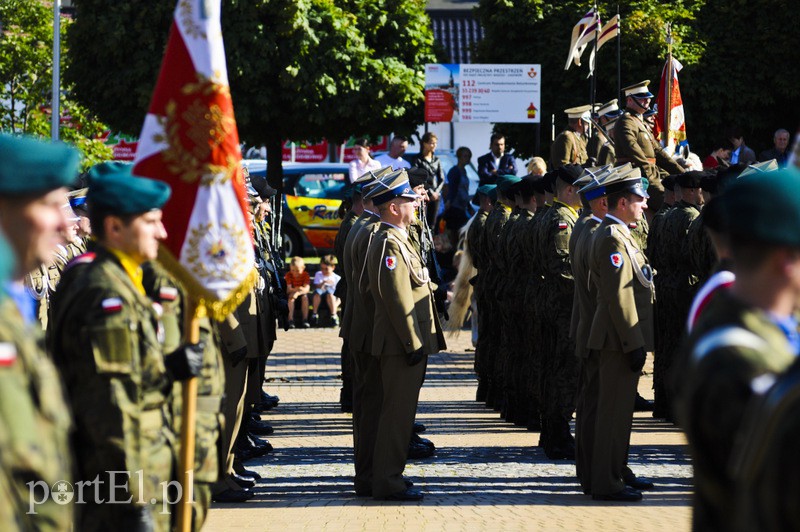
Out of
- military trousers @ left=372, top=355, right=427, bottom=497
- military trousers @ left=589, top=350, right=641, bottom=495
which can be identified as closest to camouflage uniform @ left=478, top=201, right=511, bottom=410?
military trousers @ left=372, top=355, right=427, bottom=497

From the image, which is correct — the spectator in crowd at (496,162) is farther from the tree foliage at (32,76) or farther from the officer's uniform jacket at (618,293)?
the officer's uniform jacket at (618,293)

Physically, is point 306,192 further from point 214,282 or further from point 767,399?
point 767,399

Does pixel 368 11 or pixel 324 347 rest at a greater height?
pixel 368 11

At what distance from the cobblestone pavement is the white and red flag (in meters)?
2.94

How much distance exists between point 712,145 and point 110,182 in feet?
71.2

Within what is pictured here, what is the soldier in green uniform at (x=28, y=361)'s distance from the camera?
10.4 ft

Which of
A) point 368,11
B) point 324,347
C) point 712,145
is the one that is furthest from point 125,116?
point 712,145

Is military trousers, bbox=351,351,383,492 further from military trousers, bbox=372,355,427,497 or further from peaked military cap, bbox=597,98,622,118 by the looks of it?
peaked military cap, bbox=597,98,622,118

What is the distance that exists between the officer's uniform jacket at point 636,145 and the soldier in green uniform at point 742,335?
1158 centimetres

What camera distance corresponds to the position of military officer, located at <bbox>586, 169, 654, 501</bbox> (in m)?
9.04

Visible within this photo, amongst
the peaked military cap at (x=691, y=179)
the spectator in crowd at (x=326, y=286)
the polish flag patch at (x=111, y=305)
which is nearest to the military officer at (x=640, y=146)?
the peaked military cap at (x=691, y=179)

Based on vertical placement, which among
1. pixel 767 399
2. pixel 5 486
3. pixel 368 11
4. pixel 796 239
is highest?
pixel 368 11

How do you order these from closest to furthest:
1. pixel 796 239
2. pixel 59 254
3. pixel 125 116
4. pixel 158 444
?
pixel 796 239 → pixel 158 444 → pixel 59 254 → pixel 125 116

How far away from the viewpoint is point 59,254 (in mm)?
10844
